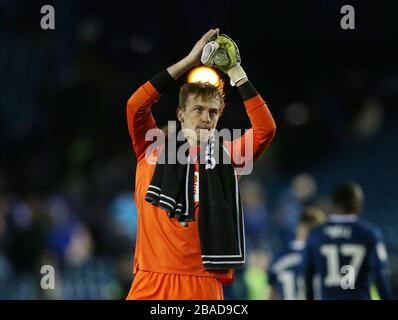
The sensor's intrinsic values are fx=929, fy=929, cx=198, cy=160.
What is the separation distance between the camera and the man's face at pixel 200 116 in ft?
14.8

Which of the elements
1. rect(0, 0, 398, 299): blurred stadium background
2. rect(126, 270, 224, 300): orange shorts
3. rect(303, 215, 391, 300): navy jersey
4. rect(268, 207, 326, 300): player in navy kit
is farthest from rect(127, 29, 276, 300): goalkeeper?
rect(0, 0, 398, 299): blurred stadium background

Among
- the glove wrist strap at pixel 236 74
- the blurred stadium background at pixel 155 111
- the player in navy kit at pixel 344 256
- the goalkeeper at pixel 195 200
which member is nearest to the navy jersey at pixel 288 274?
the player in navy kit at pixel 344 256

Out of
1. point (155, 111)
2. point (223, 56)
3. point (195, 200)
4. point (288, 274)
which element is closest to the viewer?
point (223, 56)

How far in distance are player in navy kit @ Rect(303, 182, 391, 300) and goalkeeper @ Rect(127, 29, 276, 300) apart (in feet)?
7.81

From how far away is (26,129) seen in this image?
13.7 m

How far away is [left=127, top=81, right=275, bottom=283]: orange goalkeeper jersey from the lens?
4.44m

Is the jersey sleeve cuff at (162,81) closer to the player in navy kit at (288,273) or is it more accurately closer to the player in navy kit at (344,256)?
the player in navy kit at (344,256)

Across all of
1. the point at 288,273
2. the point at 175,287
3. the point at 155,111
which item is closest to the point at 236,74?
the point at 175,287

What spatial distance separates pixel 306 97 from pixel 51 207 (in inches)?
222

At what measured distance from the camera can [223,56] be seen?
4.41 m

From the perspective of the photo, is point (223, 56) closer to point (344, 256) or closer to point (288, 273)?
point (344, 256)

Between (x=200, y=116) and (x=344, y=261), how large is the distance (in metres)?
2.61
